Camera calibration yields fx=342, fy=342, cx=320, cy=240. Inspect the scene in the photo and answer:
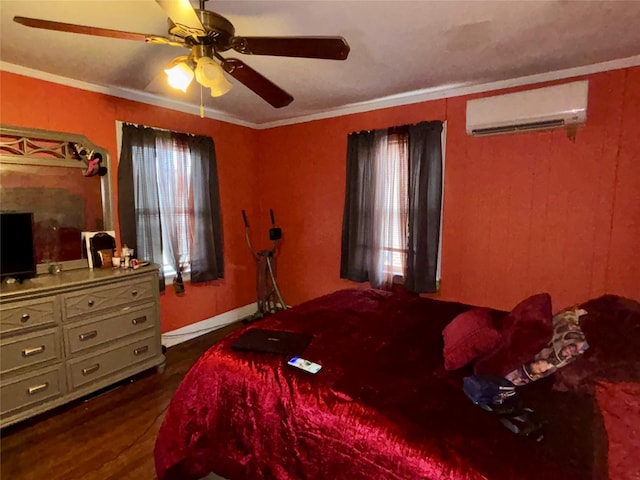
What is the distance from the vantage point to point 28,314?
→ 2.10 metres

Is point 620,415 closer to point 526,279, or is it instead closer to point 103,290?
point 526,279

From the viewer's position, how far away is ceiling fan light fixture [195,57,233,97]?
1501 mm

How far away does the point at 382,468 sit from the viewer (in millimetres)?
1166

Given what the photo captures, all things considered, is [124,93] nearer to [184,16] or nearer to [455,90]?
[184,16]

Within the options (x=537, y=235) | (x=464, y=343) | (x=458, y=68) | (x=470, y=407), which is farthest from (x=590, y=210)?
(x=470, y=407)

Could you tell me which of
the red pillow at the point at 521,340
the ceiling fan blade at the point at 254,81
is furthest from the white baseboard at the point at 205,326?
the red pillow at the point at 521,340

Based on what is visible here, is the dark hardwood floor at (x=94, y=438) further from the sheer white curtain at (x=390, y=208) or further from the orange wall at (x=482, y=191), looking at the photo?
the sheer white curtain at (x=390, y=208)

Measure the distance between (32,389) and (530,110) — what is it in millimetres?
3775

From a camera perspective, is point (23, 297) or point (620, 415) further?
point (23, 297)

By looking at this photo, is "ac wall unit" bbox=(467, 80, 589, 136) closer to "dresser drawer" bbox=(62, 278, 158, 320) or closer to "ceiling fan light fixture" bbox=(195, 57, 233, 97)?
"ceiling fan light fixture" bbox=(195, 57, 233, 97)

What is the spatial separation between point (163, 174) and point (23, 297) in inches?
60.6

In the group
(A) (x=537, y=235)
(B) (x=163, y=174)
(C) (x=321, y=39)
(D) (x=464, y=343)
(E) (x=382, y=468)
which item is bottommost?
(E) (x=382, y=468)

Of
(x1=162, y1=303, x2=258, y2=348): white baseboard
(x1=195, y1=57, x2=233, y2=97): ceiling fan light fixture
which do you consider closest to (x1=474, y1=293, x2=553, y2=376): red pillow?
(x1=195, y1=57, x2=233, y2=97): ceiling fan light fixture

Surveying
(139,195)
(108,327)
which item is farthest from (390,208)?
(108,327)
